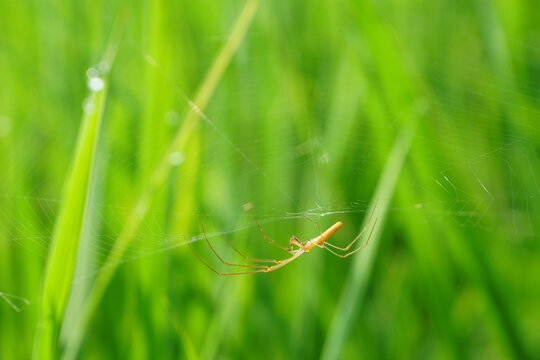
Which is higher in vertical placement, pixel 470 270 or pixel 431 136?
pixel 431 136

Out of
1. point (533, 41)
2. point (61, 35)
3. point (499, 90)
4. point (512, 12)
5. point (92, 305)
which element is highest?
point (61, 35)

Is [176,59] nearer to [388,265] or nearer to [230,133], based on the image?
[230,133]

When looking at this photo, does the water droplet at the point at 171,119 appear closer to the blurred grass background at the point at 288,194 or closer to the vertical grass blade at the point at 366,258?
the blurred grass background at the point at 288,194

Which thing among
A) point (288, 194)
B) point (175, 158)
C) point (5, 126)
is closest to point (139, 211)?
point (175, 158)

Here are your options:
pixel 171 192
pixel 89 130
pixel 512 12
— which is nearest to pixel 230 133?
pixel 171 192

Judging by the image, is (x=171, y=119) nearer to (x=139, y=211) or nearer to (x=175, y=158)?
(x=175, y=158)

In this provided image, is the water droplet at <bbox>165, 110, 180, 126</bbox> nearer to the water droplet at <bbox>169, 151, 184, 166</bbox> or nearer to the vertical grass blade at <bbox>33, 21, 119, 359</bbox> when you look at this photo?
the water droplet at <bbox>169, 151, 184, 166</bbox>
